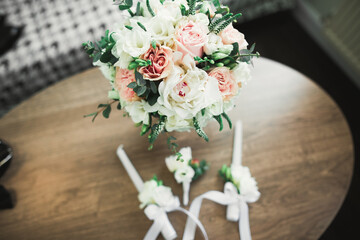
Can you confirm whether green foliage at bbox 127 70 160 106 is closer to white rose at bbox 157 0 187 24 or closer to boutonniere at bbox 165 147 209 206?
white rose at bbox 157 0 187 24

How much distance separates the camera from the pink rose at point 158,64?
61cm

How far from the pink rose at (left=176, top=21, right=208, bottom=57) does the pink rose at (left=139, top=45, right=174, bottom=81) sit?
0.04m

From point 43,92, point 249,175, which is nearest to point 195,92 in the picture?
point 249,175

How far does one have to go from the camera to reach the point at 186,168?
91 centimetres

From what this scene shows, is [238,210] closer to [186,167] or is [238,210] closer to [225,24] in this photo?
[186,167]

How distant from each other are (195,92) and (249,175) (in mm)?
460

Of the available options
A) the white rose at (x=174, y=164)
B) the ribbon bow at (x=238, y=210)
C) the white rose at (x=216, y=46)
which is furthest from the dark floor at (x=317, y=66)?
the white rose at (x=216, y=46)

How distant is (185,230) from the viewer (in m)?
0.88

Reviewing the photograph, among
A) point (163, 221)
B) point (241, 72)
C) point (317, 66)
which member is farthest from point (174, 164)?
point (317, 66)

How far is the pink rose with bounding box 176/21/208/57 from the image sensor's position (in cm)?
63

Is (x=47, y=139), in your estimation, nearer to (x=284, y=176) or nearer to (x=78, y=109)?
(x=78, y=109)

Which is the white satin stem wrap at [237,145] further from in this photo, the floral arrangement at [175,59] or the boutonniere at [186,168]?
the floral arrangement at [175,59]

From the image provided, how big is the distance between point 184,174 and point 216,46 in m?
0.48

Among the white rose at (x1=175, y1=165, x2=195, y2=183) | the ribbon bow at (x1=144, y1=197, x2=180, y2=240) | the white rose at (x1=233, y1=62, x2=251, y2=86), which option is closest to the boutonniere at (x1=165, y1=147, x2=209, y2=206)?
the white rose at (x1=175, y1=165, x2=195, y2=183)
